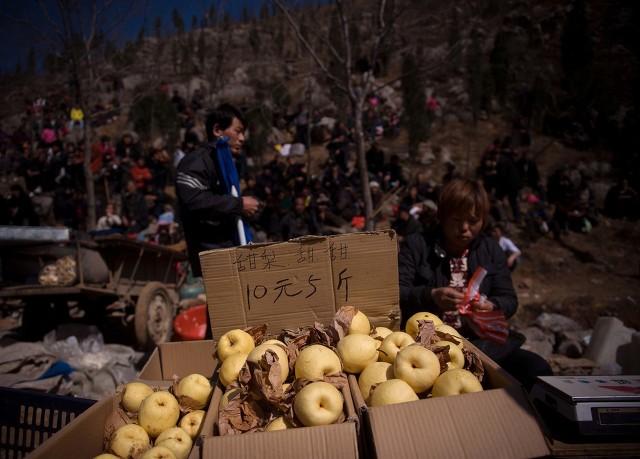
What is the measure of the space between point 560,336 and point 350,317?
4.97 metres

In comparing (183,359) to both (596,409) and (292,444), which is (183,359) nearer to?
(292,444)

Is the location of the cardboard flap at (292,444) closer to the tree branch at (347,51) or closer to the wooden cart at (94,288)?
the wooden cart at (94,288)

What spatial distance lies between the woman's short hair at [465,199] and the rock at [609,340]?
126 inches

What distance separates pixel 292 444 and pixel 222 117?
273cm

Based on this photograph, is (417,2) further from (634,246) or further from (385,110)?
(385,110)

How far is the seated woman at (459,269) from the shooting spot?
103 inches

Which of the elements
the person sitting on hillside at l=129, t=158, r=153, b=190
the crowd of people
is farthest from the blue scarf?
the person sitting on hillside at l=129, t=158, r=153, b=190

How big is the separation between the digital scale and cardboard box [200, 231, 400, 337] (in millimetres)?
1035

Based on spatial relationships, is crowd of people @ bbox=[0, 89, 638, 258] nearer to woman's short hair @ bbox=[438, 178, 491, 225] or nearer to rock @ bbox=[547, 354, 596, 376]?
rock @ bbox=[547, 354, 596, 376]

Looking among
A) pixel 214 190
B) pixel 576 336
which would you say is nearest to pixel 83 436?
pixel 214 190

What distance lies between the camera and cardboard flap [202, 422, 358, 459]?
138 cm

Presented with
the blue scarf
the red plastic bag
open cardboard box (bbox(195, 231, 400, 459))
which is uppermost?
the blue scarf

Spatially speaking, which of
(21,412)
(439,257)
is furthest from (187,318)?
(439,257)

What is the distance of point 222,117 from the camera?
339 cm
